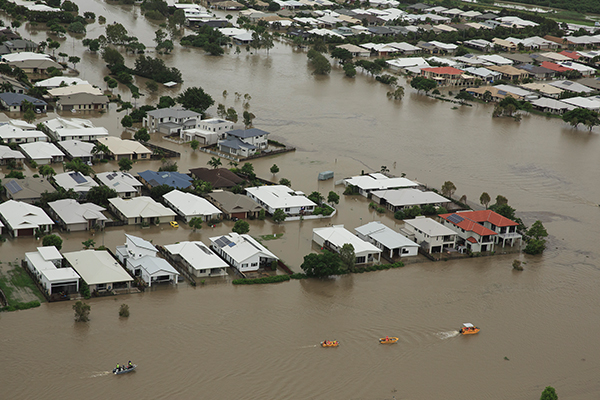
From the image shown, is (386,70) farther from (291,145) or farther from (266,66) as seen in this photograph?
(291,145)

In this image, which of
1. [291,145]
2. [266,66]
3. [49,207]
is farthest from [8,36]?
[49,207]

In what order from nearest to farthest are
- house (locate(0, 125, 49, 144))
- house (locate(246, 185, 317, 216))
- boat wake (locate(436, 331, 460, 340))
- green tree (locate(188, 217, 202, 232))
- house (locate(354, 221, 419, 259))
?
boat wake (locate(436, 331, 460, 340)) → house (locate(354, 221, 419, 259)) → green tree (locate(188, 217, 202, 232)) → house (locate(246, 185, 317, 216)) → house (locate(0, 125, 49, 144))

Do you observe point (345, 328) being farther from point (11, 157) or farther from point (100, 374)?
point (11, 157)

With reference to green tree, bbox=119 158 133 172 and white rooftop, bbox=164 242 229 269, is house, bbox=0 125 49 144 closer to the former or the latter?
green tree, bbox=119 158 133 172

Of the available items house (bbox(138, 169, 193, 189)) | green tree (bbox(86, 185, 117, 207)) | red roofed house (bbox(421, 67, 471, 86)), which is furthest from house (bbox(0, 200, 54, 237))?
red roofed house (bbox(421, 67, 471, 86))

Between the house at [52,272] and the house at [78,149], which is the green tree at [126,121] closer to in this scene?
the house at [78,149]
